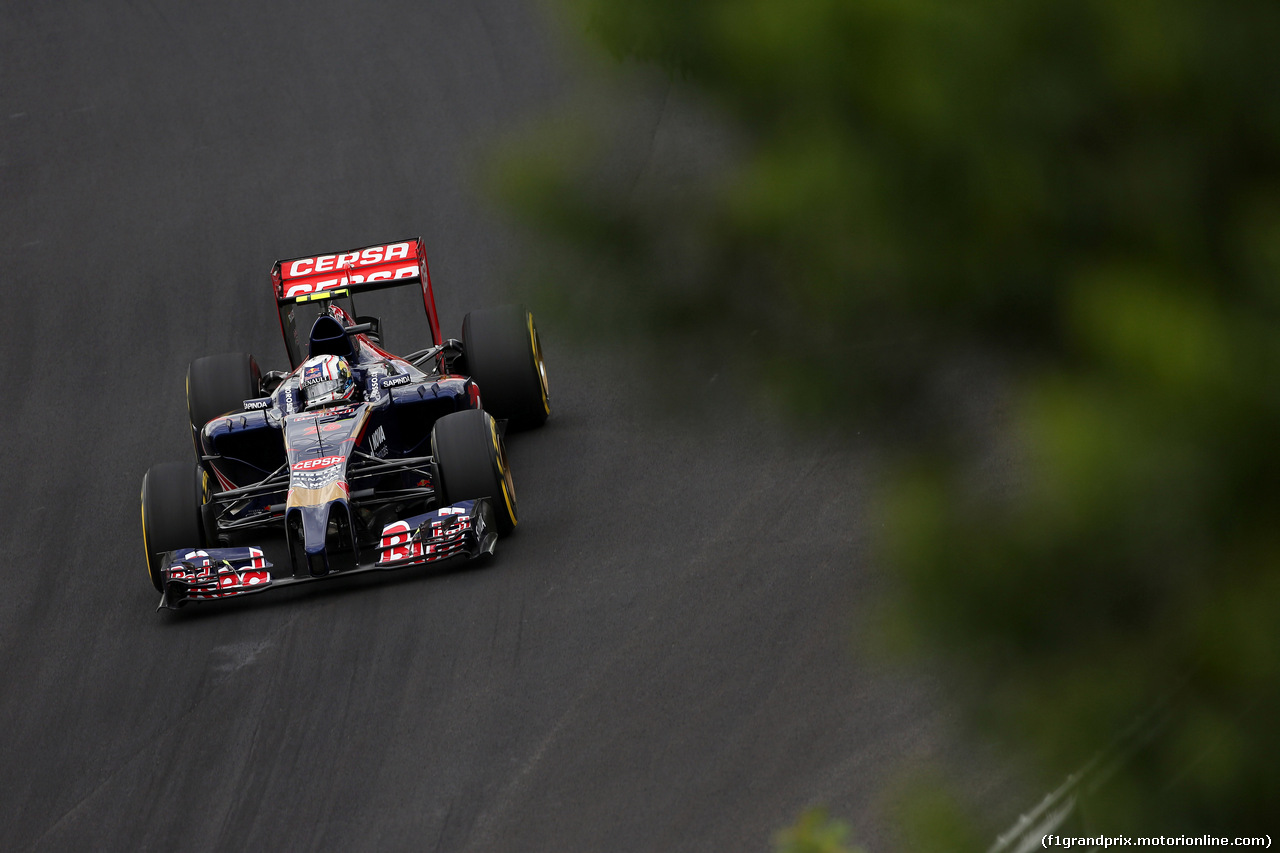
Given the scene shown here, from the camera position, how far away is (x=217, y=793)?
7.66 meters

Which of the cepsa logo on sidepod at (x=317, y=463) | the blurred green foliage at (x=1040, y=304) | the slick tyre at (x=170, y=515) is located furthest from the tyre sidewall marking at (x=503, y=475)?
the blurred green foliage at (x=1040, y=304)

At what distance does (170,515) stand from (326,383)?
1.36 metres

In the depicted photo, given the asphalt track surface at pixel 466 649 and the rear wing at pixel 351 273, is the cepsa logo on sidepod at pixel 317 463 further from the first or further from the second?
the rear wing at pixel 351 273

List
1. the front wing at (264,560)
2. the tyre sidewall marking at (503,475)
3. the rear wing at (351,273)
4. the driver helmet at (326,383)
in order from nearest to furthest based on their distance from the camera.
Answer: the front wing at (264,560) → the tyre sidewall marking at (503,475) → the driver helmet at (326,383) → the rear wing at (351,273)

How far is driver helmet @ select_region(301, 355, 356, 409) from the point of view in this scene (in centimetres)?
998

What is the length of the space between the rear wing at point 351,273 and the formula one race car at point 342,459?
0.04 ft

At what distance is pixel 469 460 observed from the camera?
A: 9.45m

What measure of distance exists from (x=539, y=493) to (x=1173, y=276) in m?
9.28

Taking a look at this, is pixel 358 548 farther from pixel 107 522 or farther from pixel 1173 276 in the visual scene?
pixel 1173 276

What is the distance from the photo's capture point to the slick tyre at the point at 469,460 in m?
9.43

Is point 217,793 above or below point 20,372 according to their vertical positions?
below

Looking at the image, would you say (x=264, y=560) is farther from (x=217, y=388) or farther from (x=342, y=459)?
(x=217, y=388)

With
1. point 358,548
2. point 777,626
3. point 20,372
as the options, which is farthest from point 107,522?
point 777,626

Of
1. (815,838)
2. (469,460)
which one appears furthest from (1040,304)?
(469,460)
